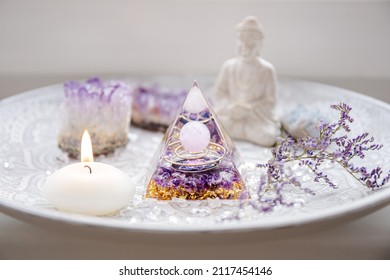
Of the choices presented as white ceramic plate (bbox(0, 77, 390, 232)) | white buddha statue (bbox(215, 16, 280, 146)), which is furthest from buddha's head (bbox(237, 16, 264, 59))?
white ceramic plate (bbox(0, 77, 390, 232))

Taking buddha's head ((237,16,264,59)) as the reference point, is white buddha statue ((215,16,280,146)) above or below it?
below

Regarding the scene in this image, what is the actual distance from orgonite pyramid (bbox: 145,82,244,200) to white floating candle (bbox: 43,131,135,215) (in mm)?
85

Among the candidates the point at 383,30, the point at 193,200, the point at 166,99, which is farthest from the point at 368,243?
the point at 383,30

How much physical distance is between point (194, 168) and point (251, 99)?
0.41m

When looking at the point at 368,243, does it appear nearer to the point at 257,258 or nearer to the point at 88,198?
the point at 257,258

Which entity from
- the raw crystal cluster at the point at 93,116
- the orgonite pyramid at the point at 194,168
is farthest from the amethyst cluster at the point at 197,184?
the raw crystal cluster at the point at 93,116

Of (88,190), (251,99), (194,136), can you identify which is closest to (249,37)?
(251,99)

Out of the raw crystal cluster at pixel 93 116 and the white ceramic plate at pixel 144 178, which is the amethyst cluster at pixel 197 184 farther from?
the raw crystal cluster at pixel 93 116

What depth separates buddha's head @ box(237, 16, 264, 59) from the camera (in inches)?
58.6

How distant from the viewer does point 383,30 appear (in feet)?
8.05

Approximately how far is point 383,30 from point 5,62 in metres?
1.41

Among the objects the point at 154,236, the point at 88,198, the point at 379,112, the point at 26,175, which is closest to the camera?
the point at 154,236

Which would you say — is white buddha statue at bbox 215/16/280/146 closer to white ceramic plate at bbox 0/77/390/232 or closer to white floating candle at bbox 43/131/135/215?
white ceramic plate at bbox 0/77/390/232

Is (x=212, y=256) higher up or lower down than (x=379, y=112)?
lower down
